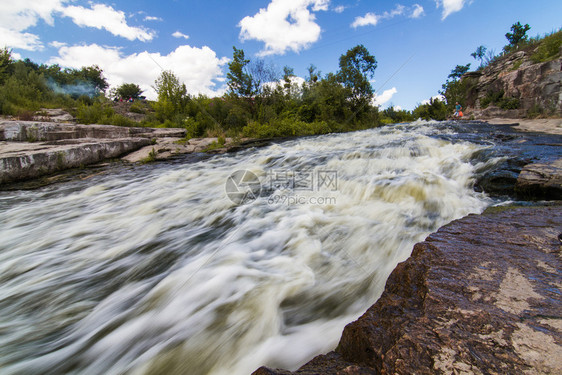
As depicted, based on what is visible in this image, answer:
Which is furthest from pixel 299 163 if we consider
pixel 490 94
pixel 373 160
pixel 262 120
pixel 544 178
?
pixel 490 94

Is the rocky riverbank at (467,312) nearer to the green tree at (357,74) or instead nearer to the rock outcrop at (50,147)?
the rock outcrop at (50,147)

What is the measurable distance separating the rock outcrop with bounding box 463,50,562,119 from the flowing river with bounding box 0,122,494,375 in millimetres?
11216

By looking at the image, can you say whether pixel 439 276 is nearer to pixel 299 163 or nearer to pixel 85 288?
pixel 85 288

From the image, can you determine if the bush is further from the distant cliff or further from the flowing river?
the flowing river

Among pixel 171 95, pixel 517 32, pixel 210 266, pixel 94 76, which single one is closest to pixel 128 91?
pixel 94 76

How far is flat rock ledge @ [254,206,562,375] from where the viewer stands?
2.25ft

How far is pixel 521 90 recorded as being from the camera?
14008mm

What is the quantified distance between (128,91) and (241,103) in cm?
3374

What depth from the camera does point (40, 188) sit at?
5.58 m

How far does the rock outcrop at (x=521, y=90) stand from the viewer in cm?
1072

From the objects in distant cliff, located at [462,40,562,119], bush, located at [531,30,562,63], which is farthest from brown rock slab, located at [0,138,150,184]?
bush, located at [531,30,562,63]

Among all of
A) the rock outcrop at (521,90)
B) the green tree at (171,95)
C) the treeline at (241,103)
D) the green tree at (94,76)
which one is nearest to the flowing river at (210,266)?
the treeline at (241,103)

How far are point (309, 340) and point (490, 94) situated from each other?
24257mm

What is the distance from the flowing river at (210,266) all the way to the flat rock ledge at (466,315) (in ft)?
1.61
